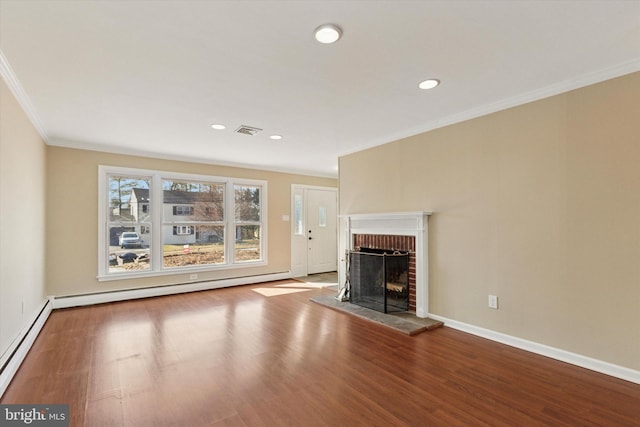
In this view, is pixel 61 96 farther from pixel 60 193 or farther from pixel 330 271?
pixel 330 271

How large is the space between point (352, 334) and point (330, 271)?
4.15 m

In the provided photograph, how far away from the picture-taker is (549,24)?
6.11ft

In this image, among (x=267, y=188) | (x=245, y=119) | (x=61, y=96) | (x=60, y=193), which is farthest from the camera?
(x=267, y=188)

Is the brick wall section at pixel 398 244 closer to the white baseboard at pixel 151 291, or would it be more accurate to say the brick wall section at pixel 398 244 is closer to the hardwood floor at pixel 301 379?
the hardwood floor at pixel 301 379

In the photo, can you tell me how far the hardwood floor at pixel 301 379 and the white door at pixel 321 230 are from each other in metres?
3.43

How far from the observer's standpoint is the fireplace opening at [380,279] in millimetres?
3990

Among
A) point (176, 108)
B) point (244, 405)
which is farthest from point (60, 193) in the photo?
point (244, 405)

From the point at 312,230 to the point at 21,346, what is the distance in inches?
201

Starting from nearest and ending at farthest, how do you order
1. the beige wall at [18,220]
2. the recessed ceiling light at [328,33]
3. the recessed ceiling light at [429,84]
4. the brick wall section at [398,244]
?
the recessed ceiling light at [328,33] → the beige wall at [18,220] → the recessed ceiling light at [429,84] → the brick wall section at [398,244]

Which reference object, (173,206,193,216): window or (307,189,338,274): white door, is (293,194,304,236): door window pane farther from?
(173,206,193,216): window

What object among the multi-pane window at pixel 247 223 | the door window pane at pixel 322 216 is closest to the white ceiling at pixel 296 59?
the multi-pane window at pixel 247 223

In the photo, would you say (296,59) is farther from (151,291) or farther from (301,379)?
(151,291)

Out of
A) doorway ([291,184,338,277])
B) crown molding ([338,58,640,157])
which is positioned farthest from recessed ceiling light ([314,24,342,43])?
doorway ([291,184,338,277])

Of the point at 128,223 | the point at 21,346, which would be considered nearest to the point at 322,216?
the point at 128,223
